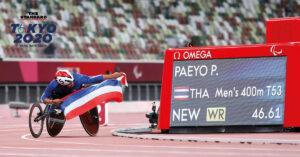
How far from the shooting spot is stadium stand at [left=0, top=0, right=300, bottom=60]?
2013 inches

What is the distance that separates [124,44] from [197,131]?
124 feet

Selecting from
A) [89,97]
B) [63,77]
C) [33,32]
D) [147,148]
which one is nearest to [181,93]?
[89,97]

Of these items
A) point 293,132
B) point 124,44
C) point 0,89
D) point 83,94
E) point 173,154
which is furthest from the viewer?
point 124,44

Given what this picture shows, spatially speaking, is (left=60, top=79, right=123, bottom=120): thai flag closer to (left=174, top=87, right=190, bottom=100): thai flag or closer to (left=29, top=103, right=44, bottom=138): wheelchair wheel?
(left=29, top=103, right=44, bottom=138): wheelchair wheel

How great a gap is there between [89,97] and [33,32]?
33.6 metres

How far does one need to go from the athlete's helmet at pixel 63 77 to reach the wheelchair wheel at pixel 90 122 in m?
0.98

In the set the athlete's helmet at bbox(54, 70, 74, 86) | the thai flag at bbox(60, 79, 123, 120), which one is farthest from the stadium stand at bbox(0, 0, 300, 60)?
the athlete's helmet at bbox(54, 70, 74, 86)

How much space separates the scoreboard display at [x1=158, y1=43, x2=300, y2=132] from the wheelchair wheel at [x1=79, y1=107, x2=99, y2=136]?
169cm

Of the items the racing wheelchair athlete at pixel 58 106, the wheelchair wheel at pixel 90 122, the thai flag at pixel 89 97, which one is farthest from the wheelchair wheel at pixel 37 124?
the wheelchair wheel at pixel 90 122

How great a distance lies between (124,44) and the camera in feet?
180

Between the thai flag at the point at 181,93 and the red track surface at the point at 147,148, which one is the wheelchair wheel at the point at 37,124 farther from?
the thai flag at the point at 181,93

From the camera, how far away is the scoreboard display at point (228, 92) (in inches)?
661

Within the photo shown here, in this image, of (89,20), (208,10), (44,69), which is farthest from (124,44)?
(208,10)

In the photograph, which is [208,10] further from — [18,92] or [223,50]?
[223,50]
